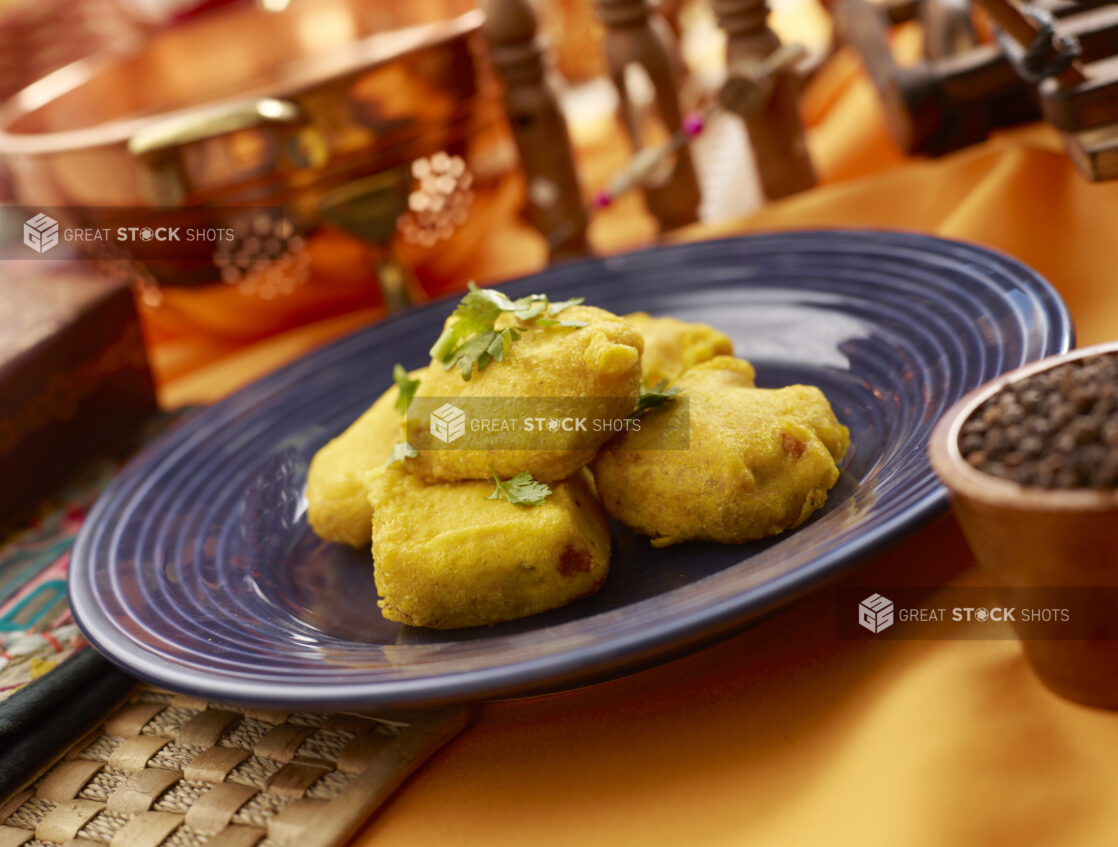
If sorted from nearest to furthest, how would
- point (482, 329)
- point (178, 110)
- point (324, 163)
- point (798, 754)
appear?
point (798, 754), point (482, 329), point (324, 163), point (178, 110)

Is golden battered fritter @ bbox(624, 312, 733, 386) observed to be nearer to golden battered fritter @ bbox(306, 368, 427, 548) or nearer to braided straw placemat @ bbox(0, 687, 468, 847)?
golden battered fritter @ bbox(306, 368, 427, 548)

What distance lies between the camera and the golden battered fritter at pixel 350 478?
5.18 feet

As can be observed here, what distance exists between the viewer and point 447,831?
3.71 feet

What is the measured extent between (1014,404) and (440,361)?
78 centimetres

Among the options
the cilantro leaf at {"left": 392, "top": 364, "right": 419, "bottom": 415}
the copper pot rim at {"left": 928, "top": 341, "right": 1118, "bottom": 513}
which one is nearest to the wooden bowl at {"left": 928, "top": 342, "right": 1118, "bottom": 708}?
the copper pot rim at {"left": 928, "top": 341, "right": 1118, "bottom": 513}

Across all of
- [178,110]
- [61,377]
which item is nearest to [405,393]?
[61,377]

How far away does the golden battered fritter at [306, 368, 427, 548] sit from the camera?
1.58 meters

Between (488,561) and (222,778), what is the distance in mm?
400

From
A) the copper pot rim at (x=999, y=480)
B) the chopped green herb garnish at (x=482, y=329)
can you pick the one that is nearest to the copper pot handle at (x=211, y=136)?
the chopped green herb garnish at (x=482, y=329)

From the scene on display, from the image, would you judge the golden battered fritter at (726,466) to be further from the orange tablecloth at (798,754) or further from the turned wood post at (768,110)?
the turned wood post at (768,110)

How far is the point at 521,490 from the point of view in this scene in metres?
1.37

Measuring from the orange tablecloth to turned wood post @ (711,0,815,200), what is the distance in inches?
52.1

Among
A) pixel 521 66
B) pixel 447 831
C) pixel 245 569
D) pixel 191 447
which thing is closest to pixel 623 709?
pixel 447 831

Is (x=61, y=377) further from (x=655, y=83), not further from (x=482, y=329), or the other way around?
(x=655, y=83)
